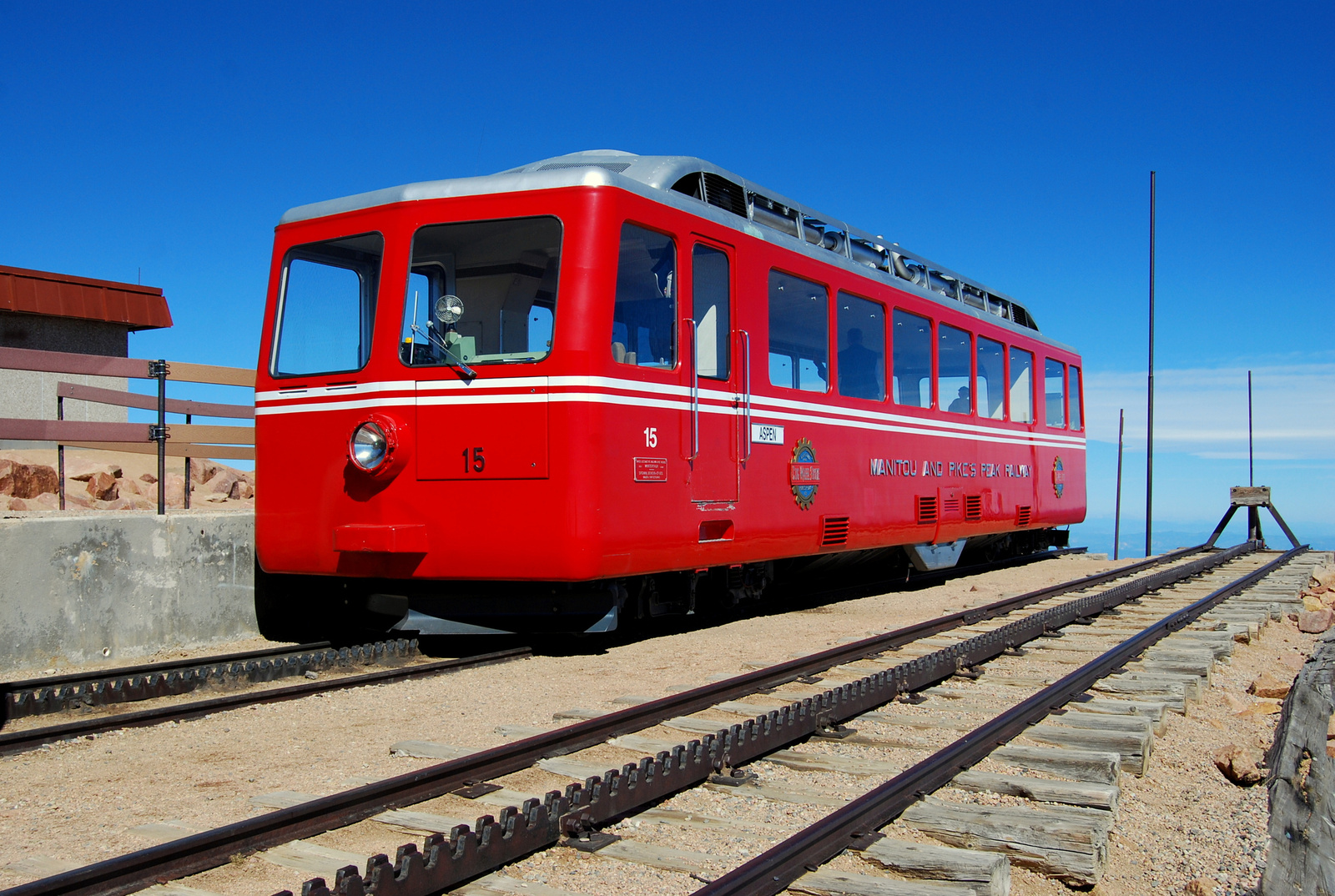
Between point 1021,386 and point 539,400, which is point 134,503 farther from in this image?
point 1021,386

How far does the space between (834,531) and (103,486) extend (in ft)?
31.2

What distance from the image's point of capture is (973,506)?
40.9ft

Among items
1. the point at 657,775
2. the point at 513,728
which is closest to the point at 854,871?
the point at 657,775

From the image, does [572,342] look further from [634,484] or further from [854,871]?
[854,871]

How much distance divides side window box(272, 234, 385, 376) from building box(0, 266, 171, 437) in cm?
992

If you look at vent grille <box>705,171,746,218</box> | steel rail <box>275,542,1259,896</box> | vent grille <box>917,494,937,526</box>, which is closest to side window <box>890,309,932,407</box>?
vent grille <box>917,494,937,526</box>

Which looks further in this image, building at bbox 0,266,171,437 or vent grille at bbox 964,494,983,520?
building at bbox 0,266,171,437

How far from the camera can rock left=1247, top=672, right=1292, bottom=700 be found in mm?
5988

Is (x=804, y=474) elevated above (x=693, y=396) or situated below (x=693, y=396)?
below

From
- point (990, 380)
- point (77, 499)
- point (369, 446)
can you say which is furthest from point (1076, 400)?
point (77, 499)

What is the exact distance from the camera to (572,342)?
6.66 meters

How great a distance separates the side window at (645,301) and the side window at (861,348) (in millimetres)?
2582

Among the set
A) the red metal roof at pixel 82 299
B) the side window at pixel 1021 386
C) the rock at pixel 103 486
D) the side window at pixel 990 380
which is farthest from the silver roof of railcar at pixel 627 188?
the red metal roof at pixel 82 299

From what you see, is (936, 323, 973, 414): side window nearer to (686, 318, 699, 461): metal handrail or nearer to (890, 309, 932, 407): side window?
(890, 309, 932, 407): side window
